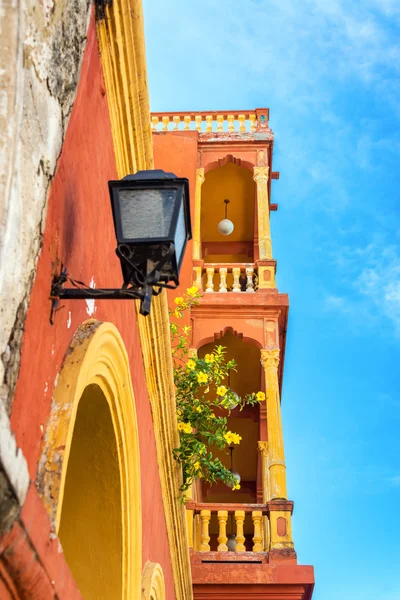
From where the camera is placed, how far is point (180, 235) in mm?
2627

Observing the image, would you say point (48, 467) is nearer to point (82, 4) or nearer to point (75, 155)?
point (75, 155)

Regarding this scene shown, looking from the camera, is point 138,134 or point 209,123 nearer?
point 138,134

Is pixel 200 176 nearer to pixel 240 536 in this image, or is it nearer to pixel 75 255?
pixel 240 536

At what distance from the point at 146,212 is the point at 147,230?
0.25 ft

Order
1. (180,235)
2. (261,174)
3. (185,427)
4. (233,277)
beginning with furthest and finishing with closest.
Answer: (261,174), (233,277), (185,427), (180,235)

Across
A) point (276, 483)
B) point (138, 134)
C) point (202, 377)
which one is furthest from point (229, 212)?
point (138, 134)

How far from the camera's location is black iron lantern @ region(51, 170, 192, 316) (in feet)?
8.02

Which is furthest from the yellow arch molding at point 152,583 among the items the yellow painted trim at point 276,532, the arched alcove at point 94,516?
the yellow painted trim at point 276,532

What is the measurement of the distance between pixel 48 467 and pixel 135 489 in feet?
6.48

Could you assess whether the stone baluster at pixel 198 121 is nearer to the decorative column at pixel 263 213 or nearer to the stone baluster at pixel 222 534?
the decorative column at pixel 263 213

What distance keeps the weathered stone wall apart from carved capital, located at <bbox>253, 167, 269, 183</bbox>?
33.3 ft

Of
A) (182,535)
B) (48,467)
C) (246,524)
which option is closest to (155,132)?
(246,524)

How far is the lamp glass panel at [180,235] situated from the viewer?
8.35 feet

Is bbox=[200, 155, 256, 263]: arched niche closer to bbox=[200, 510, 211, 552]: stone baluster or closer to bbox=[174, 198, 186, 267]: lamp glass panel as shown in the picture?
bbox=[200, 510, 211, 552]: stone baluster
